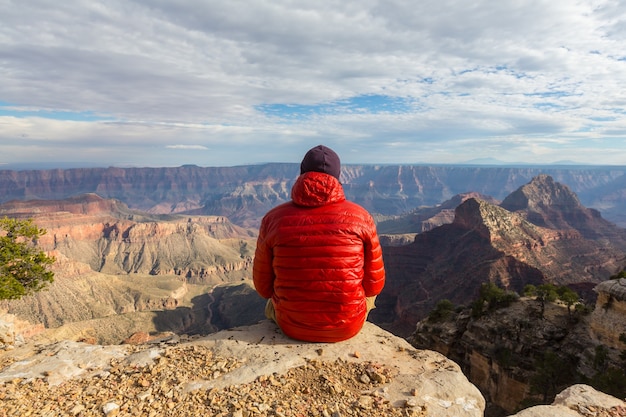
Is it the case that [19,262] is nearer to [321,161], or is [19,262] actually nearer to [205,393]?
[205,393]

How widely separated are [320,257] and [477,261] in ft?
237

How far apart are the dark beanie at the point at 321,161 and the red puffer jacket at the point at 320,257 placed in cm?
24

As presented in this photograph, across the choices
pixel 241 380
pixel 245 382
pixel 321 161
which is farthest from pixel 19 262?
pixel 321 161

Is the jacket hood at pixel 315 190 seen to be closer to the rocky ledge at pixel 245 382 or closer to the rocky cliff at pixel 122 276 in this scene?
the rocky ledge at pixel 245 382

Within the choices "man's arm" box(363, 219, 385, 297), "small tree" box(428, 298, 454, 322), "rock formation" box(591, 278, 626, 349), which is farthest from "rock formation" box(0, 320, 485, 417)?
"small tree" box(428, 298, 454, 322)

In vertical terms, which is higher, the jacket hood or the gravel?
the jacket hood

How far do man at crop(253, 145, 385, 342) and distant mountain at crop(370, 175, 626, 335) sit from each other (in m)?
58.2

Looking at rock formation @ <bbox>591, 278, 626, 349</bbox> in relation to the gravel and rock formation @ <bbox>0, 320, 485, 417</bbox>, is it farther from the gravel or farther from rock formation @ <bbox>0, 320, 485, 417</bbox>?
the gravel

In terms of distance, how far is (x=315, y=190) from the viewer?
6.96 meters

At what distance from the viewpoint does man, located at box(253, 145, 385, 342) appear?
675cm

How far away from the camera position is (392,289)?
82.0m

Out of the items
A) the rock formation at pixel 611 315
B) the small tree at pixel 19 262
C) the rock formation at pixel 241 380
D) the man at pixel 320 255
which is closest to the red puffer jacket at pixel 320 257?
the man at pixel 320 255

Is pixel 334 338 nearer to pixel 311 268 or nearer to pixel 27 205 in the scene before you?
pixel 311 268

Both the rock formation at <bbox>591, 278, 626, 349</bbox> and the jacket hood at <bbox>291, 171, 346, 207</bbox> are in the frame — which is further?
the rock formation at <bbox>591, 278, 626, 349</bbox>
